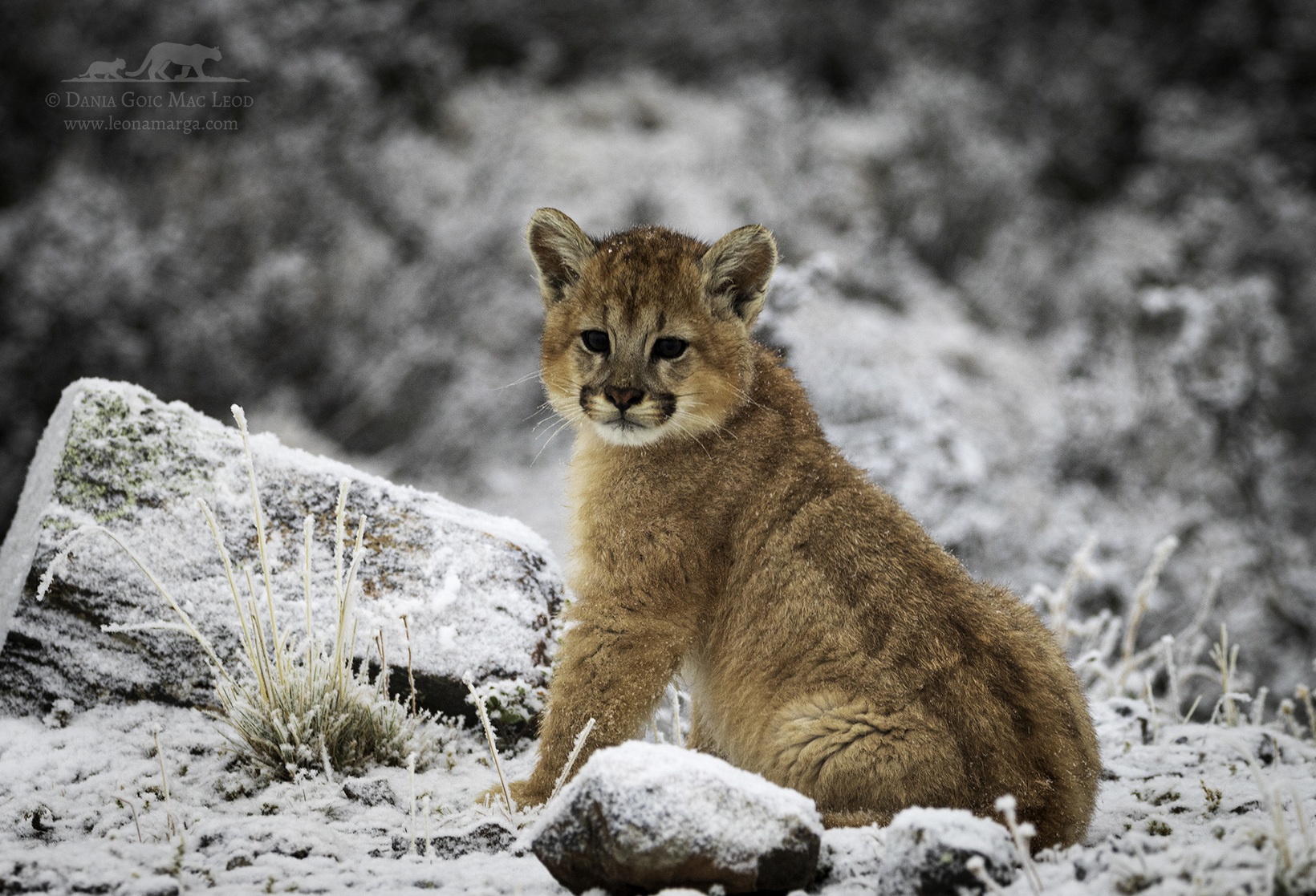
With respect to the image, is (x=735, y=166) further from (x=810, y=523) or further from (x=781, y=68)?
(x=810, y=523)

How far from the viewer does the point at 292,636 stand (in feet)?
11.6

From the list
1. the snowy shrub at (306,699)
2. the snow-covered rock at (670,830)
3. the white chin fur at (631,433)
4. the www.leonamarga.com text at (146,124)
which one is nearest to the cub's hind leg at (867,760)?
the snow-covered rock at (670,830)

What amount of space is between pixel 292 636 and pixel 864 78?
15207 mm

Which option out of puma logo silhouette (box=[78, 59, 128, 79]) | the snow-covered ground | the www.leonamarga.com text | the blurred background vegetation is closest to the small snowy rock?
the snow-covered ground

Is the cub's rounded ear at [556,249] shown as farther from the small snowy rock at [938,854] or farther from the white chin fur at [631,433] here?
the small snowy rock at [938,854]

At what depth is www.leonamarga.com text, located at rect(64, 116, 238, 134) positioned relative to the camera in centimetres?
1216

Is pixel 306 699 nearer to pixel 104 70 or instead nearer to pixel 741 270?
pixel 741 270

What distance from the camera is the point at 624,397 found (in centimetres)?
325

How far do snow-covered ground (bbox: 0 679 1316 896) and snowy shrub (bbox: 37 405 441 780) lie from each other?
9 centimetres

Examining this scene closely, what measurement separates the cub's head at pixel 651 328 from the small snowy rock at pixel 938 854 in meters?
1.55

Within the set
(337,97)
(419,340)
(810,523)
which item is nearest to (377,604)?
(810,523)

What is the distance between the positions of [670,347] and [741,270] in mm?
453

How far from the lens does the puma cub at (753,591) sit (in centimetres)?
268

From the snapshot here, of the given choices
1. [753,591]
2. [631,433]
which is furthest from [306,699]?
[753,591]
